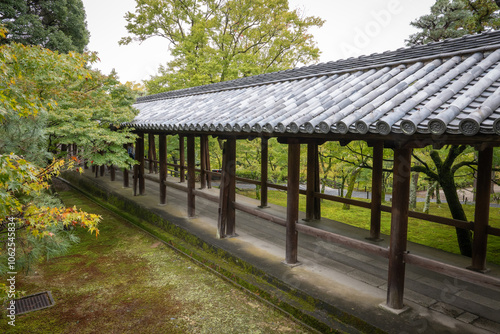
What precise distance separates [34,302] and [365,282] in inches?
252

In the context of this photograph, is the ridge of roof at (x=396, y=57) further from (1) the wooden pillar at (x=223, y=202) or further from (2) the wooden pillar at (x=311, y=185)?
(1) the wooden pillar at (x=223, y=202)

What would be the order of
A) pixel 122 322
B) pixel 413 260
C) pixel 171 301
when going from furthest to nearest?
pixel 171 301, pixel 122 322, pixel 413 260

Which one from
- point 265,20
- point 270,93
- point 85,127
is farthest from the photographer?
point 265,20

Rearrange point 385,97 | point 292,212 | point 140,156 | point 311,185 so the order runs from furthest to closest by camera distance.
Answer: point 140,156, point 311,185, point 292,212, point 385,97

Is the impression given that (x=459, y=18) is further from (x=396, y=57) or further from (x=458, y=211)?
(x=396, y=57)

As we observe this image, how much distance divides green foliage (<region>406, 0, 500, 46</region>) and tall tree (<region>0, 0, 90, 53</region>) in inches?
797

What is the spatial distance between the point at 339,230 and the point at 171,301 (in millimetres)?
4930

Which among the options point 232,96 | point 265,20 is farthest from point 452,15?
point 232,96

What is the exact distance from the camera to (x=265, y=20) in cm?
2022

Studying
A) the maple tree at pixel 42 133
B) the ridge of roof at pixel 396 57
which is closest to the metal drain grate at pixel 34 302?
the maple tree at pixel 42 133

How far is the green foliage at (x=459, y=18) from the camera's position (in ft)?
45.6

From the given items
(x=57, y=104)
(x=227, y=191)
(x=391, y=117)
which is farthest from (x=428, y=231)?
(x=57, y=104)

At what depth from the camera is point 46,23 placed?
67.5ft

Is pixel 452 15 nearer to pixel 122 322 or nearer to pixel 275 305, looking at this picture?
pixel 275 305
